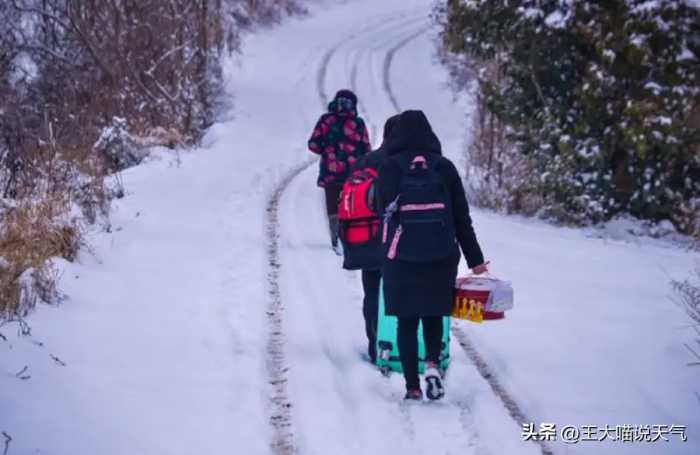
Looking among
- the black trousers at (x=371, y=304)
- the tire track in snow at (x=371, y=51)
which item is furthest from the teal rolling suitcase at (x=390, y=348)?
the tire track in snow at (x=371, y=51)

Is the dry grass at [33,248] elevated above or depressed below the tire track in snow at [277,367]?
above

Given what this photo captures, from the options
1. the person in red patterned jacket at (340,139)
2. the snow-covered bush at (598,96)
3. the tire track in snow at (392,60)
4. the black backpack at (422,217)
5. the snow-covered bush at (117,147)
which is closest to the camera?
the black backpack at (422,217)

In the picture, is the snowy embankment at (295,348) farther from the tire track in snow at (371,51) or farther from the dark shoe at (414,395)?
the tire track in snow at (371,51)

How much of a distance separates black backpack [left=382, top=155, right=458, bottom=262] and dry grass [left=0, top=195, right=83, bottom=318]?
2874 millimetres

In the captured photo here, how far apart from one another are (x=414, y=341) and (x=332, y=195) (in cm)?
400

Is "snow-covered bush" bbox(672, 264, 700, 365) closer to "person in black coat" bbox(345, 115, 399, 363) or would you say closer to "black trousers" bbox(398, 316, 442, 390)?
"black trousers" bbox(398, 316, 442, 390)

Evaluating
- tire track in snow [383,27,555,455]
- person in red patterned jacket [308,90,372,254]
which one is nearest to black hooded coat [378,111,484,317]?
tire track in snow [383,27,555,455]

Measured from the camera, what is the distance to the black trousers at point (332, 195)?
866cm

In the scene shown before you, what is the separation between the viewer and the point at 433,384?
16.2 ft

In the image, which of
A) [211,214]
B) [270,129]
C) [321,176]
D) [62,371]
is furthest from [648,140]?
[270,129]

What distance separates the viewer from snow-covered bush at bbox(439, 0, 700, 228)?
1067cm

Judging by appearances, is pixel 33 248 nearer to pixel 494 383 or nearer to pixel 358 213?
pixel 358 213

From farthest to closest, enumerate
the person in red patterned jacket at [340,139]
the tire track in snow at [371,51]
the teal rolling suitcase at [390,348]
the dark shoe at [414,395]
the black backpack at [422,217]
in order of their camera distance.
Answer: the tire track in snow at [371,51] → the person in red patterned jacket at [340,139] → the teal rolling suitcase at [390,348] → the dark shoe at [414,395] → the black backpack at [422,217]

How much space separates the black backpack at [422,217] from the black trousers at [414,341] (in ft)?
1.71
